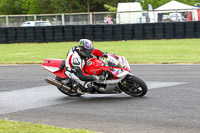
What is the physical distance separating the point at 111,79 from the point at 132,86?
20.4 inches

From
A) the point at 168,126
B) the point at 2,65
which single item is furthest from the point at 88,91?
the point at 2,65

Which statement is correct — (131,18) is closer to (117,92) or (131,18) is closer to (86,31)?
(86,31)

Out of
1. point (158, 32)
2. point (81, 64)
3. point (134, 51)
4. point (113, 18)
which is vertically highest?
point (113, 18)

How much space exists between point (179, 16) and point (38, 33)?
30.8ft

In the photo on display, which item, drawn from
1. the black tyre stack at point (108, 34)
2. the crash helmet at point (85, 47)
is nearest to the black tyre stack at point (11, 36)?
the black tyre stack at point (108, 34)

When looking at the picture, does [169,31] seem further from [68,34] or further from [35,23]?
[35,23]

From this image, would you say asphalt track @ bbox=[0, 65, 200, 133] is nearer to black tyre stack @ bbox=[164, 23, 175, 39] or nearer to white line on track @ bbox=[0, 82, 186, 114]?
white line on track @ bbox=[0, 82, 186, 114]

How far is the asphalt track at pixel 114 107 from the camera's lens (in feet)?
21.8

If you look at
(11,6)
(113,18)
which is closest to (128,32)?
(113,18)

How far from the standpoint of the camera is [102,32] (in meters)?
25.7

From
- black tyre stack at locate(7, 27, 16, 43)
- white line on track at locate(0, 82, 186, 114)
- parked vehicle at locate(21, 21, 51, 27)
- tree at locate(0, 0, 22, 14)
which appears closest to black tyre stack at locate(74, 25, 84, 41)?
parked vehicle at locate(21, 21, 51, 27)

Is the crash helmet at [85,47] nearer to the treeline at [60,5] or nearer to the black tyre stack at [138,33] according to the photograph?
the black tyre stack at [138,33]

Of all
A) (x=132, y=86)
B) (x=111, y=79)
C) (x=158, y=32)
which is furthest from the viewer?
(x=158, y=32)

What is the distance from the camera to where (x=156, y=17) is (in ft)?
85.6
